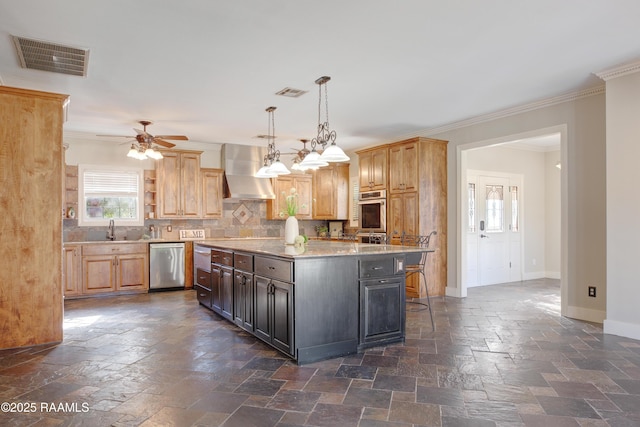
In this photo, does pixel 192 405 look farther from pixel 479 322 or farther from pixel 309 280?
pixel 479 322

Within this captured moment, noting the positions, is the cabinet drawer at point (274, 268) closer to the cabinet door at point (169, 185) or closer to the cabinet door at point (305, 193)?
the cabinet door at point (169, 185)

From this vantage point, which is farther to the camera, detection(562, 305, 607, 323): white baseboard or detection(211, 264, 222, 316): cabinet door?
detection(211, 264, 222, 316): cabinet door

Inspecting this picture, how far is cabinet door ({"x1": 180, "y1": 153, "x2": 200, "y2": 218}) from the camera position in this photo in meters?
7.19

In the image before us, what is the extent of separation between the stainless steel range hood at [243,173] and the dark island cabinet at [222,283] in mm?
2779

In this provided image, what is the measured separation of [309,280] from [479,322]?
236 cm

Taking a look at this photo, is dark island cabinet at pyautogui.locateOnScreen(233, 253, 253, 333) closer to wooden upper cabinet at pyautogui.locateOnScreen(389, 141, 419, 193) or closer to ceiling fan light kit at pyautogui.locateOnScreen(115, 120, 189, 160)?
ceiling fan light kit at pyautogui.locateOnScreen(115, 120, 189, 160)

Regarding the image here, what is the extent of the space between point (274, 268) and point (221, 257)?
4.75ft

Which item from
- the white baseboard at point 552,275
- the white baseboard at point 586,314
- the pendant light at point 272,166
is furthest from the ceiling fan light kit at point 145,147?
the white baseboard at point 552,275

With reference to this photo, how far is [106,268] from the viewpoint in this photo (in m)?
6.26

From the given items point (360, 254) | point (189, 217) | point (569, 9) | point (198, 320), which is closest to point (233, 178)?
point (189, 217)

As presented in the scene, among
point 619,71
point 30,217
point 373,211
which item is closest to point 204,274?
point 30,217

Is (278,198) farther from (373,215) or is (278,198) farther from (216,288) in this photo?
(216,288)

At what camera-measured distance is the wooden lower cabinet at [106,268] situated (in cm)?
605

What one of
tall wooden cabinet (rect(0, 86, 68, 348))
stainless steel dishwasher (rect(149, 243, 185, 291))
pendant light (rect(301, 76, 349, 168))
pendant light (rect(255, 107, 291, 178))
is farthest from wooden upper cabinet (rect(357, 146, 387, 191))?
tall wooden cabinet (rect(0, 86, 68, 348))
